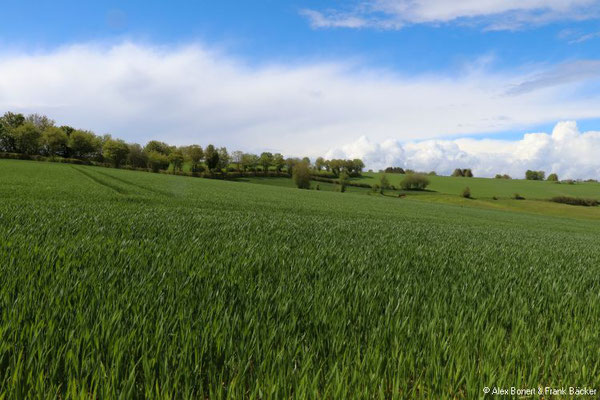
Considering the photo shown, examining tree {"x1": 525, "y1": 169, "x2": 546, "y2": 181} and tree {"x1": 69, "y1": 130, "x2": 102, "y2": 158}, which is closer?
tree {"x1": 69, "y1": 130, "x2": 102, "y2": 158}

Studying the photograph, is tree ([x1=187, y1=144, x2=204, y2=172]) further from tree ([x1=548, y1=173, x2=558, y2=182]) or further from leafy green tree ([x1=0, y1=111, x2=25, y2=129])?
tree ([x1=548, y1=173, x2=558, y2=182])

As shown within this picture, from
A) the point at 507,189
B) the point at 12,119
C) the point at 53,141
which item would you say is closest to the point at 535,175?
the point at 507,189

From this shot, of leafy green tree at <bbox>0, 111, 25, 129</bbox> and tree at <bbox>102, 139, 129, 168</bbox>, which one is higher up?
leafy green tree at <bbox>0, 111, 25, 129</bbox>

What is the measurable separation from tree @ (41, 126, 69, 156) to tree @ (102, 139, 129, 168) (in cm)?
1198

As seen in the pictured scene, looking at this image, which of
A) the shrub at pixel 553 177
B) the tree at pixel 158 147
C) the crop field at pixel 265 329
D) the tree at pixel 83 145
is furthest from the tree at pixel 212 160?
the shrub at pixel 553 177

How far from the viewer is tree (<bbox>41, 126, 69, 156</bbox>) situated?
328 ft

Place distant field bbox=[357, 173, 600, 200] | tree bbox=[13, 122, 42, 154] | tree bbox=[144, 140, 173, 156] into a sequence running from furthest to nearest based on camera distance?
tree bbox=[144, 140, 173, 156] → distant field bbox=[357, 173, 600, 200] → tree bbox=[13, 122, 42, 154]

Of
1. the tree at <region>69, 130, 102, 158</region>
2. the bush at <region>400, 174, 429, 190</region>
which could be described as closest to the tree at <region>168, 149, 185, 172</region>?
the tree at <region>69, 130, 102, 158</region>

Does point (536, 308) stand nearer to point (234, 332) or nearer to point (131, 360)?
point (234, 332)

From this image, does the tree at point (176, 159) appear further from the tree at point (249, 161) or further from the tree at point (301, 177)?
the tree at point (301, 177)

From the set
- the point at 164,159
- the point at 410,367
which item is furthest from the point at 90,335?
the point at 164,159

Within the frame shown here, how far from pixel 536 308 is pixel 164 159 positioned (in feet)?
427

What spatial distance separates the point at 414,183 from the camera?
117 metres

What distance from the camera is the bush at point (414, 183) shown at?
116438 millimetres
